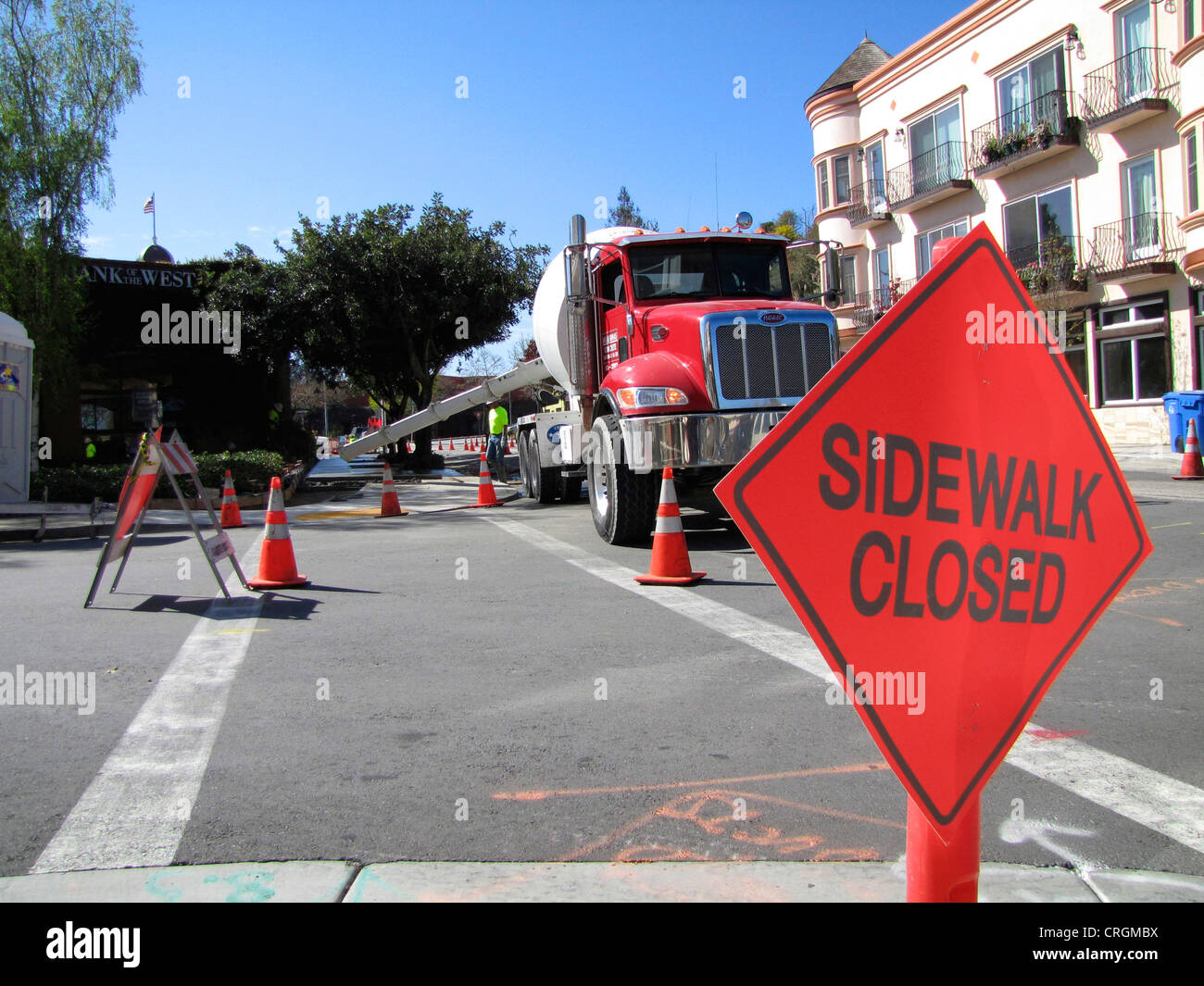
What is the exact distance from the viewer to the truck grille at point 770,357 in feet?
33.1

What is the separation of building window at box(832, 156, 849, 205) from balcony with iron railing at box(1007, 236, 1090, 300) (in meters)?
9.47

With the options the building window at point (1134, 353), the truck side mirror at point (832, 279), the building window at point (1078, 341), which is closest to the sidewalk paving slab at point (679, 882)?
the truck side mirror at point (832, 279)

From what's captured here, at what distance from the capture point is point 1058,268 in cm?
2459

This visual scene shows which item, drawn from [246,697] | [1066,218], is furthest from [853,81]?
[246,697]

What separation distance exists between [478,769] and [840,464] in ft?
7.71

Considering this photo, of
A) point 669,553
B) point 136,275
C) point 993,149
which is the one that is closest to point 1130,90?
point 993,149

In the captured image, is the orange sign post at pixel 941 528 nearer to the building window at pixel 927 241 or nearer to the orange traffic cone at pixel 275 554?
the orange traffic cone at pixel 275 554

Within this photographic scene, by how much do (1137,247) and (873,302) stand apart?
10358mm

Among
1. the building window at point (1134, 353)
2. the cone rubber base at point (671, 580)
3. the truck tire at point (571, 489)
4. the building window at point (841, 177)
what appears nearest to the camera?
the cone rubber base at point (671, 580)

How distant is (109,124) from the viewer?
891 inches

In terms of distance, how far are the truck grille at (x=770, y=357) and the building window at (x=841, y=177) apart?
83.8 ft

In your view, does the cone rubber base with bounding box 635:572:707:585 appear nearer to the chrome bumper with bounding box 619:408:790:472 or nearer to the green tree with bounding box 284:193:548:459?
the chrome bumper with bounding box 619:408:790:472

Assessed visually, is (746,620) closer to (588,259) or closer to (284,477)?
(588,259)

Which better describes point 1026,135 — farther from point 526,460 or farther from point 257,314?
point 257,314
